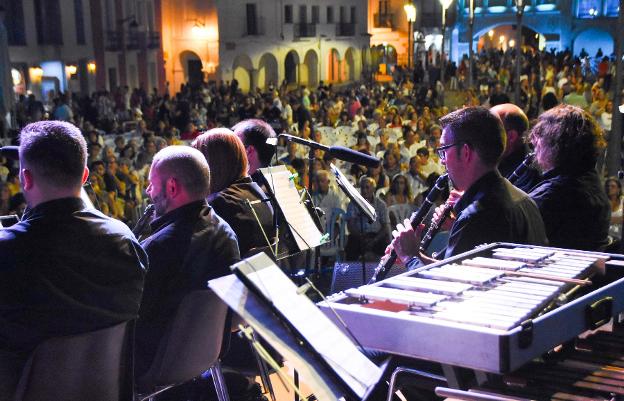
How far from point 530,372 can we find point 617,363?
32 cm

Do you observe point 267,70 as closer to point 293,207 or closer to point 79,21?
point 79,21

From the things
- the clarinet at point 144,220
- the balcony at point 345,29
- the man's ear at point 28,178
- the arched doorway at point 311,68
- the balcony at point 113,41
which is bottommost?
Result: the arched doorway at point 311,68

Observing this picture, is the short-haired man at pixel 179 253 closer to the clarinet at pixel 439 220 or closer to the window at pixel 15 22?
the clarinet at pixel 439 220

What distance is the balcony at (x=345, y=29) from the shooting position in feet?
157

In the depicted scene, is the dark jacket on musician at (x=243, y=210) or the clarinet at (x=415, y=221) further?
the dark jacket on musician at (x=243, y=210)

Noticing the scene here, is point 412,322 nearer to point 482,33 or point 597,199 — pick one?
point 597,199

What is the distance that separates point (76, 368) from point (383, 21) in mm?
51570

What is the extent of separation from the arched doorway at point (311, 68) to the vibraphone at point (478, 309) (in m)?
43.2

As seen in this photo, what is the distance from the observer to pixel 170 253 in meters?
3.42

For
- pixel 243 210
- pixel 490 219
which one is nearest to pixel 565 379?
pixel 490 219

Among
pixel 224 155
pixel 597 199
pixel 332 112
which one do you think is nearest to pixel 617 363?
pixel 597 199

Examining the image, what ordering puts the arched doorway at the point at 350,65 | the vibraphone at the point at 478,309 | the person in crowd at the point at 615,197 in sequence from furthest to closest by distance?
the arched doorway at the point at 350,65
the person in crowd at the point at 615,197
the vibraphone at the point at 478,309

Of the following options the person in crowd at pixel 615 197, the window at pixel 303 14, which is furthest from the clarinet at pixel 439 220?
the window at pixel 303 14

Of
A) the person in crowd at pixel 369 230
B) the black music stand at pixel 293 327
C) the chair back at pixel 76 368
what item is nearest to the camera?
the black music stand at pixel 293 327
